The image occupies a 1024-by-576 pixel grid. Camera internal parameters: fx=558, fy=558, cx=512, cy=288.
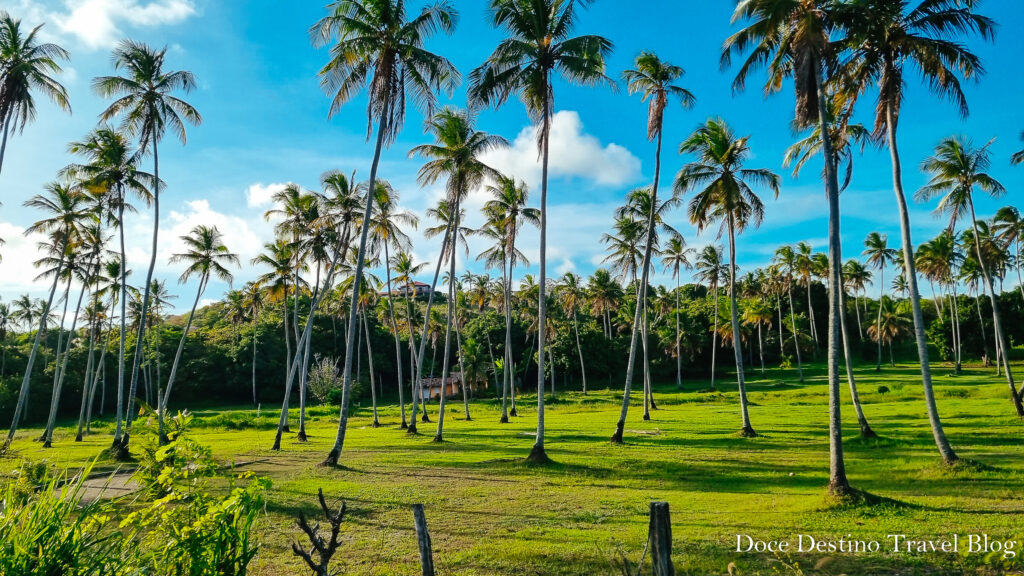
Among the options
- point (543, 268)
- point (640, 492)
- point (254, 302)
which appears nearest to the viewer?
point (640, 492)

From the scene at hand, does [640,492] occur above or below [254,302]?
below

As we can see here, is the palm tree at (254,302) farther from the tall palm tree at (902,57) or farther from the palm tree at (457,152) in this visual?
the tall palm tree at (902,57)

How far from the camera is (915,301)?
43.7 feet

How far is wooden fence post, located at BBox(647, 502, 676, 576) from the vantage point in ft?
12.9

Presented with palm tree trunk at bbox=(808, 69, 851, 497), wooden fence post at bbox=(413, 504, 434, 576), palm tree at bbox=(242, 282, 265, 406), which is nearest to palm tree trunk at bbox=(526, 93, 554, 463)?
palm tree trunk at bbox=(808, 69, 851, 497)

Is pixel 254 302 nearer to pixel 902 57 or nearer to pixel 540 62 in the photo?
pixel 540 62

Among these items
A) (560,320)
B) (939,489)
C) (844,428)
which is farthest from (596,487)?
(560,320)

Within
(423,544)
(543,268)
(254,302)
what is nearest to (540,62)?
(543,268)

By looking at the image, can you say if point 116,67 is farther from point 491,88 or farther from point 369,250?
point 491,88

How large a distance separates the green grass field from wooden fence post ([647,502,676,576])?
73 centimetres

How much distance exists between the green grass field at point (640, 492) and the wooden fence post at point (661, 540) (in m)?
0.73

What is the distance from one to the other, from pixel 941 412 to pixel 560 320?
41.3 m

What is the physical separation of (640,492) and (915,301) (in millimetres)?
8055

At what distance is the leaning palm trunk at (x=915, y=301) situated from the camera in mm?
12742
